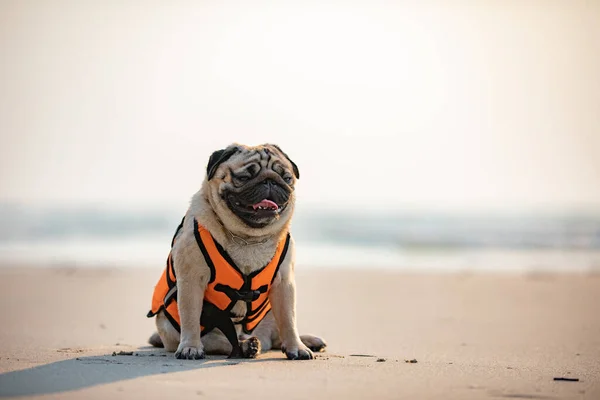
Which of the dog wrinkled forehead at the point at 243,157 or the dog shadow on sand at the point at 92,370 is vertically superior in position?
the dog wrinkled forehead at the point at 243,157

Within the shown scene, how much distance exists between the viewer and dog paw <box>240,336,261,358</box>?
18.2ft

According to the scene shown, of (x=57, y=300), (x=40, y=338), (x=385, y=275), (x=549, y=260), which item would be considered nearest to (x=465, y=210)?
(x=549, y=260)

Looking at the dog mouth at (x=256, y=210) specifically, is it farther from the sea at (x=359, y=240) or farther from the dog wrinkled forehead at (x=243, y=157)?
the sea at (x=359, y=240)

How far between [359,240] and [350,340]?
15.1 meters

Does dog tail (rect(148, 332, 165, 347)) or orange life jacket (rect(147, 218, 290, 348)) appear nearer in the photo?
orange life jacket (rect(147, 218, 290, 348))

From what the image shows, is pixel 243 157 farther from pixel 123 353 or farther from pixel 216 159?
pixel 123 353

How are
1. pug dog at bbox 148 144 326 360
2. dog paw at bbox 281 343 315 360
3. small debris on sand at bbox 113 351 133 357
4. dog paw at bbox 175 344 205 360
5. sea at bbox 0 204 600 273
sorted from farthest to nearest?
1. sea at bbox 0 204 600 273
2. small debris on sand at bbox 113 351 133 357
3. dog paw at bbox 281 343 315 360
4. pug dog at bbox 148 144 326 360
5. dog paw at bbox 175 344 205 360

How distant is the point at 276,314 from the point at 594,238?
1812cm

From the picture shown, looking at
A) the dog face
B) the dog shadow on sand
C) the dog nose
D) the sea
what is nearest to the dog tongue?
the dog face

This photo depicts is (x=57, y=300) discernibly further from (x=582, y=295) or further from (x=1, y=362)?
(x=582, y=295)

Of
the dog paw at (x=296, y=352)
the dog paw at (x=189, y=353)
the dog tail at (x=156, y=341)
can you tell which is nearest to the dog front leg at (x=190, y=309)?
the dog paw at (x=189, y=353)

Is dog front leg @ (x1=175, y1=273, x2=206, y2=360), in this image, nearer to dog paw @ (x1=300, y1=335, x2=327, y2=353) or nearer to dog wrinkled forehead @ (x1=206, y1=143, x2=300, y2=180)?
dog wrinkled forehead @ (x1=206, y1=143, x2=300, y2=180)

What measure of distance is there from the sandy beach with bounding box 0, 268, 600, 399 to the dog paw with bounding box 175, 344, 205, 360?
0.09 meters

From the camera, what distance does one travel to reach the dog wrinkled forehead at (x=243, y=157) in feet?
18.6
